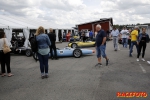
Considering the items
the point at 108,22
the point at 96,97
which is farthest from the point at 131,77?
the point at 108,22

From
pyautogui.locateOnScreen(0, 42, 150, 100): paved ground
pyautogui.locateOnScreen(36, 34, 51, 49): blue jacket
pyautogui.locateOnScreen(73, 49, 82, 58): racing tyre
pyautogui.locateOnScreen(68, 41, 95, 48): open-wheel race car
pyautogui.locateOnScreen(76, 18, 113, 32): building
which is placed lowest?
pyautogui.locateOnScreen(0, 42, 150, 100): paved ground

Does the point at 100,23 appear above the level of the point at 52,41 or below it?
above

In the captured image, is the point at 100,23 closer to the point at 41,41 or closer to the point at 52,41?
the point at 52,41

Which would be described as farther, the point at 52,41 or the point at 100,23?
the point at 100,23

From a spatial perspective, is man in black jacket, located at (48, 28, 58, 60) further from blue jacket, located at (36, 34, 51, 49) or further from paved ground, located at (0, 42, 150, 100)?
blue jacket, located at (36, 34, 51, 49)

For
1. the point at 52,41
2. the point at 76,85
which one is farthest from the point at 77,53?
the point at 76,85

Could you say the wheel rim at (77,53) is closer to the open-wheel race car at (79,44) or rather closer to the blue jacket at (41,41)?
the blue jacket at (41,41)

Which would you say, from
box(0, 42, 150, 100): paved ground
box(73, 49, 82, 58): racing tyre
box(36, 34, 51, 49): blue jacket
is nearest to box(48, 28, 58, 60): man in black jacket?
box(73, 49, 82, 58): racing tyre

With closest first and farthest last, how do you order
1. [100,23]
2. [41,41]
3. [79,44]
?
[41,41] → [79,44] → [100,23]

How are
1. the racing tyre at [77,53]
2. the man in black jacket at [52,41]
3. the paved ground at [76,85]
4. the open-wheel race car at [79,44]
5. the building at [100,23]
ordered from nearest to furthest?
the paved ground at [76,85] → the man in black jacket at [52,41] → the racing tyre at [77,53] → the open-wheel race car at [79,44] → the building at [100,23]

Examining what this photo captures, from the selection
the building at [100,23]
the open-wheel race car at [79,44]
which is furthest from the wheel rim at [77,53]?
the building at [100,23]

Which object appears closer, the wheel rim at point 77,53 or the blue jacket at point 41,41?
the blue jacket at point 41,41

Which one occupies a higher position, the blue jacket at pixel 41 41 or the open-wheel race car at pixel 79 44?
the blue jacket at pixel 41 41

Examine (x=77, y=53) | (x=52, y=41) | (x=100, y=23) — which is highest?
(x=100, y=23)
